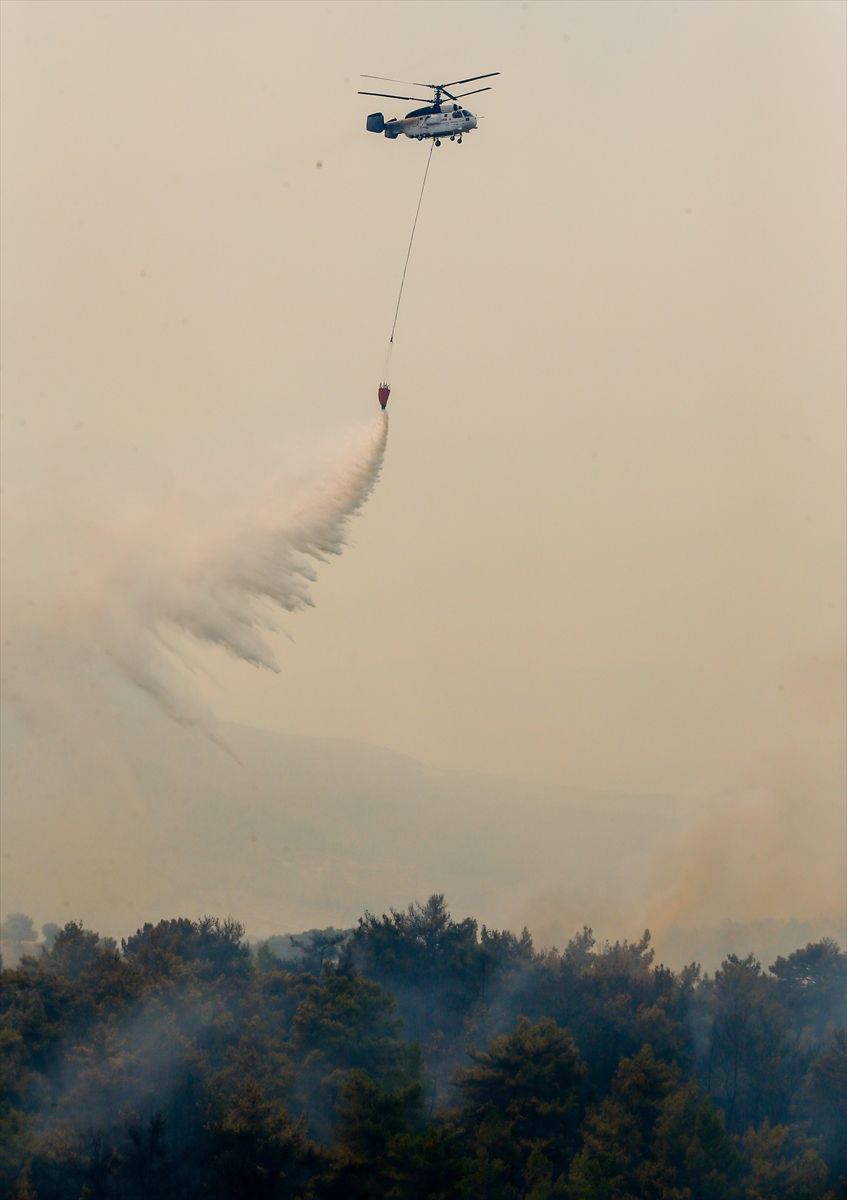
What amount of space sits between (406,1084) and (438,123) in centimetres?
4165

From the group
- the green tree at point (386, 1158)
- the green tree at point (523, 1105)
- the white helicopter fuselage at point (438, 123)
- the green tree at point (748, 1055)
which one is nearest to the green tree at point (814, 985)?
the green tree at point (748, 1055)

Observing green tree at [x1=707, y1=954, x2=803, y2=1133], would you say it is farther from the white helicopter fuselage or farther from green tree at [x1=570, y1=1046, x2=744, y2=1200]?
the white helicopter fuselage

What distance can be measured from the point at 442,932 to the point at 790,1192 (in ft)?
164

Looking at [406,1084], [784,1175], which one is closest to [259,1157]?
[406,1084]

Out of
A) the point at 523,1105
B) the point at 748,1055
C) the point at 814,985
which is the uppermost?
the point at 814,985

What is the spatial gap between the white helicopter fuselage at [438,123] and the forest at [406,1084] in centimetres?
3814

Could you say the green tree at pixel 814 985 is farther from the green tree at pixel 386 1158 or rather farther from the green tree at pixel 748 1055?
the green tree at pixel 386 1158

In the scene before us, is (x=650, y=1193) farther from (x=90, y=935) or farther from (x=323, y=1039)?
(x=90, y=935)

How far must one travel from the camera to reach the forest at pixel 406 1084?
56062mm

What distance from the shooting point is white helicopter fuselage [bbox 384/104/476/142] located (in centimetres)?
5162

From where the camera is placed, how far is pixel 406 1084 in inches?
2520

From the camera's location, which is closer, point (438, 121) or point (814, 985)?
point (438, 121)

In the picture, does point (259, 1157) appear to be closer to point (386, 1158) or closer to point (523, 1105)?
point (386, 1158)

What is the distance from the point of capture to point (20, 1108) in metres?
63.9
